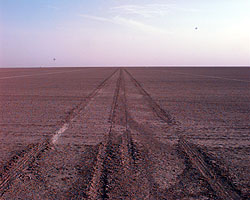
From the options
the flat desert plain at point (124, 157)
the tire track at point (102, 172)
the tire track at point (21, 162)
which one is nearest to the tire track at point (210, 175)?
the flat desert plain at point (124, 157)

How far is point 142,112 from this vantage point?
6.40m

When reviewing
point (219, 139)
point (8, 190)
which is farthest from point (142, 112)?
point (8, 190)

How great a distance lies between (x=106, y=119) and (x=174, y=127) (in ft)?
5.37

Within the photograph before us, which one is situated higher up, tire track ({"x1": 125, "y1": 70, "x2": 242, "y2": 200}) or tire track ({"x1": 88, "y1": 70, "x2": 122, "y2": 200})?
tire track ({"x1": 88, "y1": 70, "x2": 122, "y2": 200})

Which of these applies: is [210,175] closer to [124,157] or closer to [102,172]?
[124,157]

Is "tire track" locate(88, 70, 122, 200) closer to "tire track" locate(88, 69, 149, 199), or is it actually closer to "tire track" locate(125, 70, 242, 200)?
"tire track" locate(88, 69, 149, 199)

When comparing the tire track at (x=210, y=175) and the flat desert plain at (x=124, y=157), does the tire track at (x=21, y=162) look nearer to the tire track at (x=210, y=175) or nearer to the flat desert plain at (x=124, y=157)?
the flat desert plain at (x=124, y=157)

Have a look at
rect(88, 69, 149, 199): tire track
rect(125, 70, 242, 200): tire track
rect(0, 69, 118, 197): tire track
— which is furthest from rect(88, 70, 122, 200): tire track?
rect(125, 70, 242, 200): tire track

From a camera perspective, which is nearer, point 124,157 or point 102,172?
point 102,172

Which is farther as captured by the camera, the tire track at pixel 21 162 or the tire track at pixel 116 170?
the tire track at pixel 21 162

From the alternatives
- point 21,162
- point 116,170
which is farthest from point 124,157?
point 21,162

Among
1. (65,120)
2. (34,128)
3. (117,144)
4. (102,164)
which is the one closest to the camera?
(102,164)

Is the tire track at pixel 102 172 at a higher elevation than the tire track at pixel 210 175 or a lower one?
higher

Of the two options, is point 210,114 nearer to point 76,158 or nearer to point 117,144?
point 117,144
